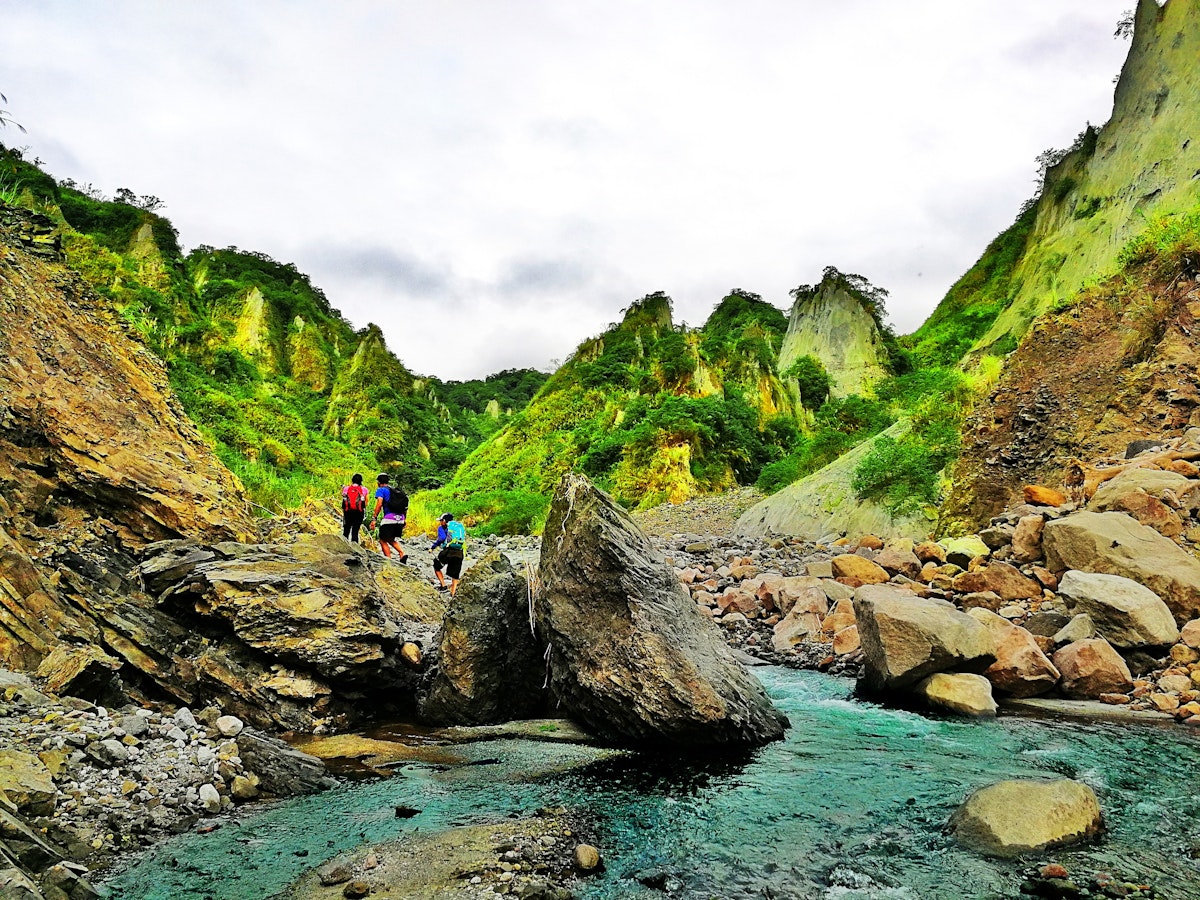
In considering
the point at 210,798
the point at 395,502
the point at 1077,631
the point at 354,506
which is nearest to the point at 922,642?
the point at 1077,631

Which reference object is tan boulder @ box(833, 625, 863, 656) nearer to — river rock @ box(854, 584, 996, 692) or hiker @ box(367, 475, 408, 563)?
river rock @ box(854, 584, 996, 692)

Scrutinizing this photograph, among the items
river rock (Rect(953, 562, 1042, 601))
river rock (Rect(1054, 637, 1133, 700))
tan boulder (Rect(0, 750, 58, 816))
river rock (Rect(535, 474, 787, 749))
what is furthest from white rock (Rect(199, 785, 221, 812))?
river rock (Rect(953, 562, 1042, 601))

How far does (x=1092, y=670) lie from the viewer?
284 inches

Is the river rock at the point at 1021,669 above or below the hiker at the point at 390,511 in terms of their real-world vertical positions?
below

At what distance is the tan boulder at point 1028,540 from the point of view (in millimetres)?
9844

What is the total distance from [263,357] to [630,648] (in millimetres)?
64390

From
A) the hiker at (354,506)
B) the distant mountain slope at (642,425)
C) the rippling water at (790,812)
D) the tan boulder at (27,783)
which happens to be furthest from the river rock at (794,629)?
the distant mountain slope at (642,425)

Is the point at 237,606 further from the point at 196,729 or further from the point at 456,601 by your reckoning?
the point at 456,601

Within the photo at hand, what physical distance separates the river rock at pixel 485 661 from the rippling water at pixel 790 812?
0.90 m

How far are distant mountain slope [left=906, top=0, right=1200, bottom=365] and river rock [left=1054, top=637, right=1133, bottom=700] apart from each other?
38.1 ft

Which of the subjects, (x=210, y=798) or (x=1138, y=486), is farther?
(x=1138, y=486)

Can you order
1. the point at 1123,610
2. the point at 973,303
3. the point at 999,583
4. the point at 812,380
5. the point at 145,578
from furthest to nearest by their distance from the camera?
the point at 812,380 < the point at 973,303 < the point at 999,583 < the point at 145,578 < the point at 1123,610

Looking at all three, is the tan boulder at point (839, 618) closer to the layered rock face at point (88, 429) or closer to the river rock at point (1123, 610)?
the river rock at point (1123, 610)

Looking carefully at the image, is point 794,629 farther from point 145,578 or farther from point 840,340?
point 840,340
